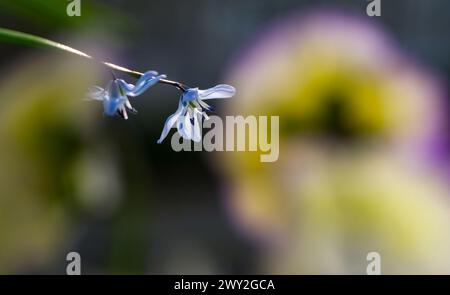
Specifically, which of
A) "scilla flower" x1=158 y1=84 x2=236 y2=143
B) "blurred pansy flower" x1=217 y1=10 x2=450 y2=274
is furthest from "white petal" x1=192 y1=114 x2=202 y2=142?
"blurred pansy flower" x1=217 y1=10 x2=450 y2=274

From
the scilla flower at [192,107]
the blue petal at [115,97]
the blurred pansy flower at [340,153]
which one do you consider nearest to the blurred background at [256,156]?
the blurred pansy flower at [340,153]

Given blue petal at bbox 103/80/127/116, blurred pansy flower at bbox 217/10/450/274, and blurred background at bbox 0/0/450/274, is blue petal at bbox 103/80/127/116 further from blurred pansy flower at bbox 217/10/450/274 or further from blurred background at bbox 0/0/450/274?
blurred pansy flower at bbox 217/10/450/274

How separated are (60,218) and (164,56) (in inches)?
12.2

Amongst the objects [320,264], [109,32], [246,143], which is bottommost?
[320,264]

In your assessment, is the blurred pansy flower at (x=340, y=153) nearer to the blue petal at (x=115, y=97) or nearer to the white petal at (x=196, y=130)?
the white petal at (x=196, y=130)

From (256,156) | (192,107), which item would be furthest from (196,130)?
(256,156)

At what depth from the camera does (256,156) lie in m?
0.76

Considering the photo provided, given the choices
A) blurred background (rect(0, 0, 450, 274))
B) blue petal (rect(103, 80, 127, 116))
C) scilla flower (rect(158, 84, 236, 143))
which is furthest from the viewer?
blurred background (rect(0, 0, 450, 274))

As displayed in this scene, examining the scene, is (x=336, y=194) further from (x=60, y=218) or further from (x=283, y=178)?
(x=60, y=218)

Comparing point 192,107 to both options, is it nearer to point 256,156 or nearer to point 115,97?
point 115,97

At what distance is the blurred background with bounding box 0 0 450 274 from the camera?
2.33ft

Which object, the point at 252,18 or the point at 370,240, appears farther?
the point at 252,18

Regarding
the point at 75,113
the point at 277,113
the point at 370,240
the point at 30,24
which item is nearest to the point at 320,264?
the point at 370,240

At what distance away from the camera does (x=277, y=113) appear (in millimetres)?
806
